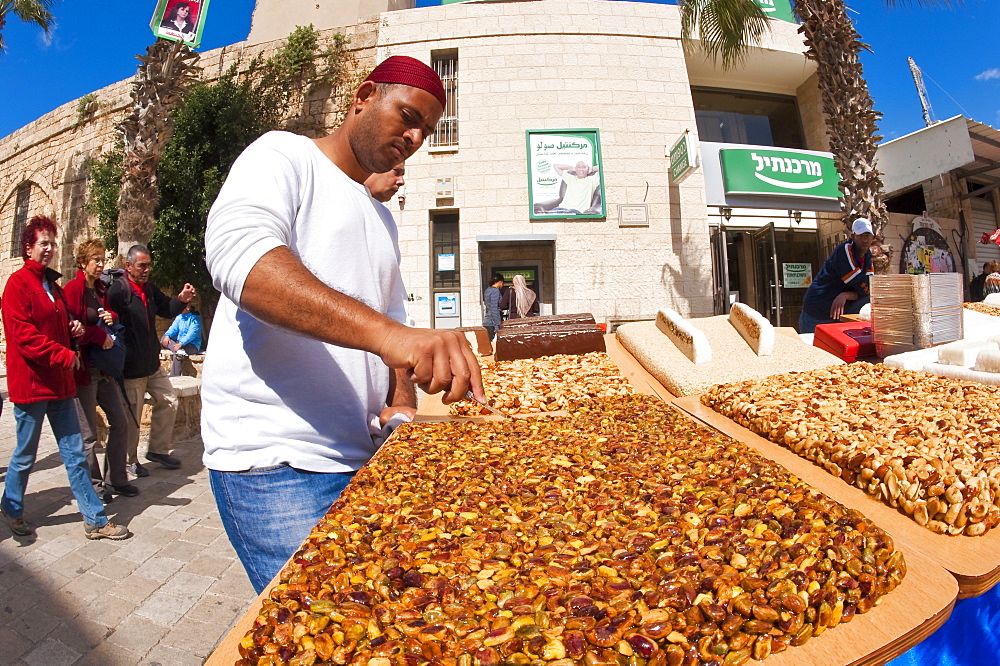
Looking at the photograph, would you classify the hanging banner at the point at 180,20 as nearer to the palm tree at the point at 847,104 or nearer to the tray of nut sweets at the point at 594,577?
the palm tree at the point at 847,104

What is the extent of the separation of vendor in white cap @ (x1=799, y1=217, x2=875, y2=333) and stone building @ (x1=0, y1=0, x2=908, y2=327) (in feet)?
22.3

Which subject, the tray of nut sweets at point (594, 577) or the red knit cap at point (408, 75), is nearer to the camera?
the tray of nut sweets at point (594, 577)

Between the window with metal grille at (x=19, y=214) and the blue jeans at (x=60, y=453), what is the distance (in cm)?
1940

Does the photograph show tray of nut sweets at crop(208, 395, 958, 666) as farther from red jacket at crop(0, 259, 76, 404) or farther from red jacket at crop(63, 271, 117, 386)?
red jacket at crop(63, 271, 117, 386)

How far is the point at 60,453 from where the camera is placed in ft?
11.6

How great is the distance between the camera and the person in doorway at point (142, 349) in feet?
15.0

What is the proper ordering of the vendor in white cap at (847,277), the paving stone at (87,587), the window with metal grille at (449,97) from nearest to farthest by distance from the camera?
1. the paving stone at (87,587)
2. the vendor in white cap at (847,277)
3. the window with metal grille at (449,97)

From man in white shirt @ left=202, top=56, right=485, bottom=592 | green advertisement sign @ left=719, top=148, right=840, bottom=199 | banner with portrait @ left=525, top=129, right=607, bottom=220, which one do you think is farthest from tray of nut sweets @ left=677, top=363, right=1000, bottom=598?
green advertisement sign @ left=719, top=148, right=840, bottom=199

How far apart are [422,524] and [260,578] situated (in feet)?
1.80

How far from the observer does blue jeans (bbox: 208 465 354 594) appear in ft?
3.96

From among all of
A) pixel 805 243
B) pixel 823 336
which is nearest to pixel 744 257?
pixel 805 243

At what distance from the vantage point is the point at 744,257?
13055mm

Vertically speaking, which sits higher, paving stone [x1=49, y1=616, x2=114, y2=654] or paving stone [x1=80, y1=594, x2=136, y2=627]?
paving stone [x1=80, y1=594, x2=136, y2=627]

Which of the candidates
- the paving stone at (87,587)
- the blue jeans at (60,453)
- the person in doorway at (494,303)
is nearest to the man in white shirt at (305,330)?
the paving stone at (87,587)
